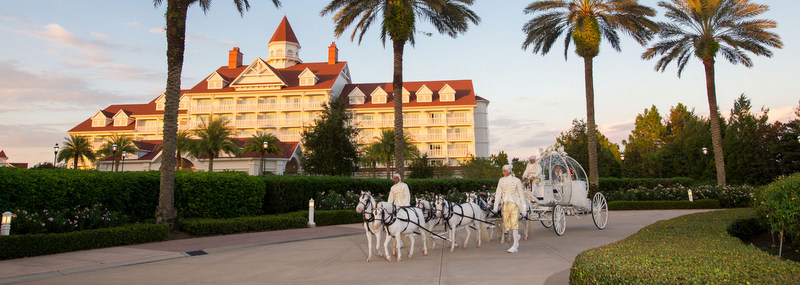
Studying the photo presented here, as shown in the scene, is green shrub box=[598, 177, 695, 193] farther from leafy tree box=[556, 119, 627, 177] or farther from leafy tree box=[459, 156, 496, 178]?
leafy tree box=[459, 156, 496, 178]

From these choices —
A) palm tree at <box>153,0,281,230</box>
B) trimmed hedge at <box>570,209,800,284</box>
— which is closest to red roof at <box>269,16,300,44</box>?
palm tree at <box>153,0,281,230</box>

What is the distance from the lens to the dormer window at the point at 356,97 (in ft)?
231

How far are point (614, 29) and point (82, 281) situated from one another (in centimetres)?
2896

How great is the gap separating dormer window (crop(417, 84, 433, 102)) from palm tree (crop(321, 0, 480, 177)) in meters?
42.9

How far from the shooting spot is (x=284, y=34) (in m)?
77.7

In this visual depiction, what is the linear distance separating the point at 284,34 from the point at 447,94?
28.7m

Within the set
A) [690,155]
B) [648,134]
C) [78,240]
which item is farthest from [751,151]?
[78,240]

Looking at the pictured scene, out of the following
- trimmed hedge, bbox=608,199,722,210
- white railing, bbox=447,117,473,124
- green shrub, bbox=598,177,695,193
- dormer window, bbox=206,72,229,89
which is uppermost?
dormer window, bbox=206,72,229,89

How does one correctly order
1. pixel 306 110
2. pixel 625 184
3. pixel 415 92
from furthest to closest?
pixel 415 92 → pixel 306 110 → pixel 625 184

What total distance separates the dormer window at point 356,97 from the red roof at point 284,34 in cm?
1599

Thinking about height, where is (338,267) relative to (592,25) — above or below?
below

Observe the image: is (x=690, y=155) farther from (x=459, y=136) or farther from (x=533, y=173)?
(x=533, y=173)

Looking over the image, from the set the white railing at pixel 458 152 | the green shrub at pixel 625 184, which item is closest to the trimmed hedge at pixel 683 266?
the green shrub at pixel 625 184

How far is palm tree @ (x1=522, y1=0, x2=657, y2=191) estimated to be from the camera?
89.7 feet
